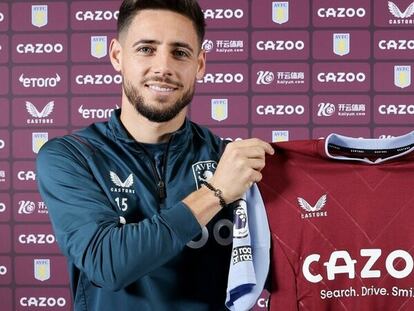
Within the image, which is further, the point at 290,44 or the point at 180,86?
the point at 290,44

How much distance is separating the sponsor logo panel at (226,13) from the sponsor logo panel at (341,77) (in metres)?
0.46

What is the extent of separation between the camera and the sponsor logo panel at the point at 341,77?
9.95ft

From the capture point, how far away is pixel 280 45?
10.0 feet

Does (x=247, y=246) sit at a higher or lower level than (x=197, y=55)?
lower

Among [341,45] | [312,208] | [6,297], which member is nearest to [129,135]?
[312,208]

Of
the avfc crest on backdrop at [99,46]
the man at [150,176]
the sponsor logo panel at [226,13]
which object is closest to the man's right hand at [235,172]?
the man at [150,176]

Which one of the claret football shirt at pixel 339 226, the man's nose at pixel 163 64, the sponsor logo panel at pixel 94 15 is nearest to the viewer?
the man's nose at pixel 163 64

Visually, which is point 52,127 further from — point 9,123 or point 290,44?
point 290,44

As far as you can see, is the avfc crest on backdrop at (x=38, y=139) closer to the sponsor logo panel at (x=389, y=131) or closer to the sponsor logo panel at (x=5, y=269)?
the sponsor logo panel at (x=5, y=269)

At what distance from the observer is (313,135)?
10.0 feet

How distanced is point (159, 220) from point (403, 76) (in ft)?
7.58

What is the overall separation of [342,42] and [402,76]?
361 mm

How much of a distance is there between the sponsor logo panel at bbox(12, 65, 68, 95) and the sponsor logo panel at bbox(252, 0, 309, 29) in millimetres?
1094

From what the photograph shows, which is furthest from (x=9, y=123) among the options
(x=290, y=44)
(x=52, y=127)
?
(x=290, y=44)
